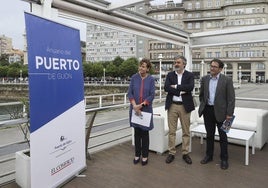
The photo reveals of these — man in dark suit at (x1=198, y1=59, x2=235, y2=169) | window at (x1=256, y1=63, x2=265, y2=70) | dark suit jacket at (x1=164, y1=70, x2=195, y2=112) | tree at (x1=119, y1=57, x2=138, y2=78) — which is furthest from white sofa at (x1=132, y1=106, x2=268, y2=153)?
window at (x1=256, y1=63, x2=265, y2=70)

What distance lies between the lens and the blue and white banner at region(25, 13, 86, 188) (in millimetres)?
2393

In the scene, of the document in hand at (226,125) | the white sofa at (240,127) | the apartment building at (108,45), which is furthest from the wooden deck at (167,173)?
the apartment building at (108,45)

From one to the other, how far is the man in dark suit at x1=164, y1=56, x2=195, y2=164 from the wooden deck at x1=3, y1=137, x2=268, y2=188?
11.5 inches

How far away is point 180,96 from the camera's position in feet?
11.9

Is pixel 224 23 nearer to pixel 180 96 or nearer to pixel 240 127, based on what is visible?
pixel 240 127

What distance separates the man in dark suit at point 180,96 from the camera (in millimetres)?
3586

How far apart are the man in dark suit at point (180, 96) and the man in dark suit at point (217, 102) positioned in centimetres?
21

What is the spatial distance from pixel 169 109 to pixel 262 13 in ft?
146

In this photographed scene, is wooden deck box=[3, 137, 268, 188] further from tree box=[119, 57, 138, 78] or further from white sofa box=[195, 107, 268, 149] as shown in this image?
tree box=[119, 57, 138, 78]

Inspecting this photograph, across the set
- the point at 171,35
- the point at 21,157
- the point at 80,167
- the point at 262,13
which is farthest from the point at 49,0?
the point at 262,13

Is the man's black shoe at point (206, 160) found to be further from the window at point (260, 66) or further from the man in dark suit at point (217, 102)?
the window at point (260, 66)

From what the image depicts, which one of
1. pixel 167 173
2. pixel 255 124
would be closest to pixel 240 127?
pixel 255 124

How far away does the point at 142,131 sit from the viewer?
3.64 meters

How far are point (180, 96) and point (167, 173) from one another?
1027 millimetres
